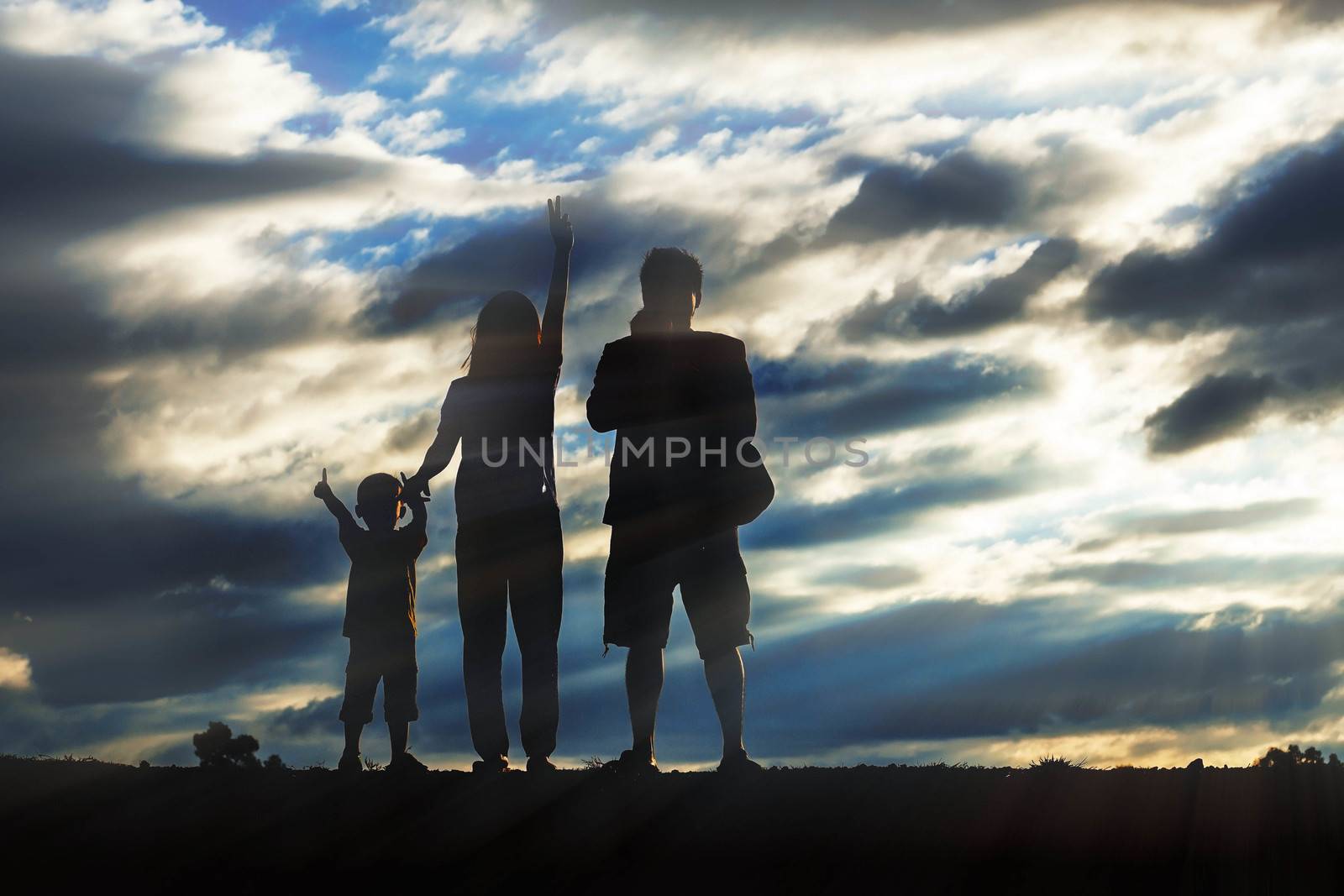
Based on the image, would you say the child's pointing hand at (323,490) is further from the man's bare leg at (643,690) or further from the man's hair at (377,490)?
the man's bare leg at (643,690)

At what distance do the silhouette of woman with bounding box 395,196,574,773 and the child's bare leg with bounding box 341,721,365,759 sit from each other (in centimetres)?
145

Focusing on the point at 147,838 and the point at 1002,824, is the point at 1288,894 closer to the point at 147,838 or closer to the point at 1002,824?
the point at 1002,824

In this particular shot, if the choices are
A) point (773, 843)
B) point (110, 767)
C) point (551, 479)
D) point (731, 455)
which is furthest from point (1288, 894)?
point (110, 767)

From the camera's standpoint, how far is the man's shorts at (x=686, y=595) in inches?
368

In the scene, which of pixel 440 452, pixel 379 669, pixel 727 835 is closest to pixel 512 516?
pixel 440 452

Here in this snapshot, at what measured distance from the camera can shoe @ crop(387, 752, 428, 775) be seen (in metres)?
10.7

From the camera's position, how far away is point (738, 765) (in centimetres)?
920

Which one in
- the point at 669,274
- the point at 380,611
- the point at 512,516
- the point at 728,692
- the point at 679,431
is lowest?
the point at 728,692

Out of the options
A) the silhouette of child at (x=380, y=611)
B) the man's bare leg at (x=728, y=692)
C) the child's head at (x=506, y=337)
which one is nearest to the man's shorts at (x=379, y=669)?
the silhouette of child at (x=380, y=611)

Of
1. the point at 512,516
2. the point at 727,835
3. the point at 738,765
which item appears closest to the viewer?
the point at 727,835

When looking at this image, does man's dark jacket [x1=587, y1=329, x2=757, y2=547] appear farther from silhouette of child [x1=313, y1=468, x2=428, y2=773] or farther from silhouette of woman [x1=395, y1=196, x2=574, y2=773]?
silhouette of child [x1=313, y1=468, x2=428, y2=773]

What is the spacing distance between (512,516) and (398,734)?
2.21 meters

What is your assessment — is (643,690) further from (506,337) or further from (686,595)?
(506,337)

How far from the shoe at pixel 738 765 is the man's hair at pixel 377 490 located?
3.85 metres
